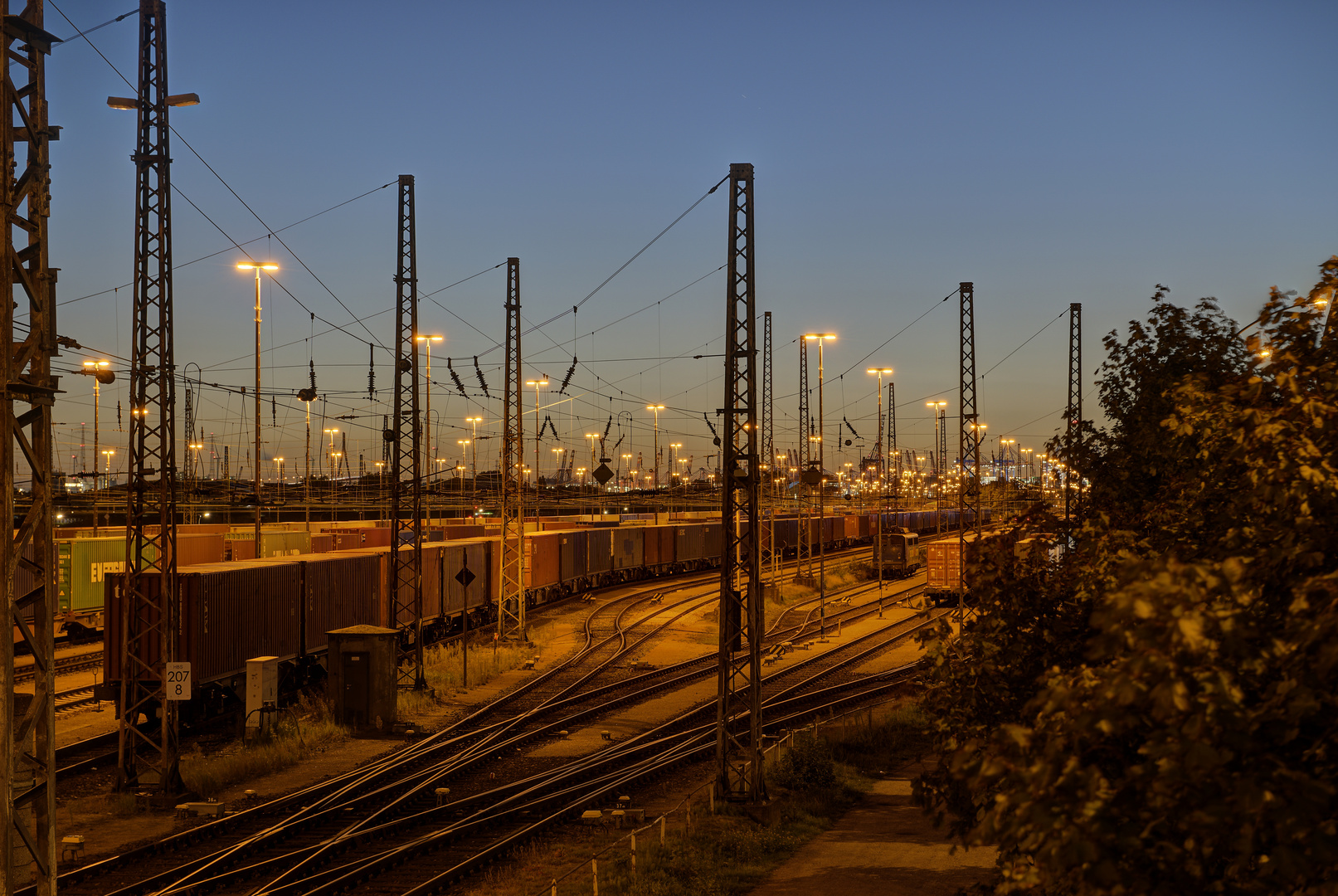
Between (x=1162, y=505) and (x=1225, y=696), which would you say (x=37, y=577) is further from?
(x=1162, y=505)

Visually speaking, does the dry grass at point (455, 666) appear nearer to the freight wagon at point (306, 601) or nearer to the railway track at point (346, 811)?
the freight wagon at point (306, 601)

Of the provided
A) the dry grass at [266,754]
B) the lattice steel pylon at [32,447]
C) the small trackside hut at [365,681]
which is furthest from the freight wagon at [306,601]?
the lattice steel pylon at [32,447]

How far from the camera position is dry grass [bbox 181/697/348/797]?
59.9 ft

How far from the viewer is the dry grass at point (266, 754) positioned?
59.9 ft

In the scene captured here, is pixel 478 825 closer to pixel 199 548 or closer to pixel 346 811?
pixel 346 811

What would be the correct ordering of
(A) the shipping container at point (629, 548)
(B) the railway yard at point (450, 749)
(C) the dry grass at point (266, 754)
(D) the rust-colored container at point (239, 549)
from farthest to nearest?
1. (A) the shipping container at point (629, 548)
2. (D) the rust-colored container at point (239, 549)
3. (C) the dry grass at point (266, 754)
4. (B) the railway yard at point (450, 749)

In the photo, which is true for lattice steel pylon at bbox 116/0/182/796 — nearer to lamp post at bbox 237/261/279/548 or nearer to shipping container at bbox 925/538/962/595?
lamp post at bbox 237/261/279/548

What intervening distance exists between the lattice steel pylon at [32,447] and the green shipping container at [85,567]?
27840 mm

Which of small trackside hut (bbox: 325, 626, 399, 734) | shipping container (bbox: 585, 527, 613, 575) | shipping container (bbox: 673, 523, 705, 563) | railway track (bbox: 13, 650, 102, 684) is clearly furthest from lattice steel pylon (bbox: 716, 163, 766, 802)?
shipping container (bbox: 673, 523, 705, 563)

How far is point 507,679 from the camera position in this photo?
29.2 meters

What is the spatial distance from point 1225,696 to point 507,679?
2691 cm

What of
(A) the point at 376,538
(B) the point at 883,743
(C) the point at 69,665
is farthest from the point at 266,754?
(A) the point at 376,538

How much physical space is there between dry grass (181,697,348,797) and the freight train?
5.78ft

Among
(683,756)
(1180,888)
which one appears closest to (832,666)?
(683,756)
